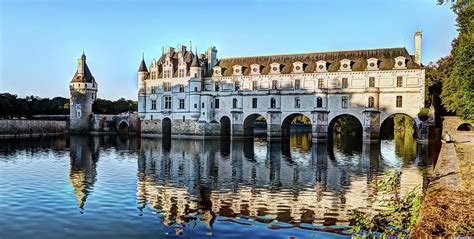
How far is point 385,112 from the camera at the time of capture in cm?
4925

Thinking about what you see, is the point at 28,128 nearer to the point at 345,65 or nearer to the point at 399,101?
the point at 345,65

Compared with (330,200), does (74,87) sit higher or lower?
higher

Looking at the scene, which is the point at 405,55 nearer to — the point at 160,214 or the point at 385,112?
the point at 385,112

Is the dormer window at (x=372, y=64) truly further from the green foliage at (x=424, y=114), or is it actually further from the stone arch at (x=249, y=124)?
the stone arch at (x=249, y=124)

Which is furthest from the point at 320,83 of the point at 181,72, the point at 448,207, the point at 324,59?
the point at 448,207

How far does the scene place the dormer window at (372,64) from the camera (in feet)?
163

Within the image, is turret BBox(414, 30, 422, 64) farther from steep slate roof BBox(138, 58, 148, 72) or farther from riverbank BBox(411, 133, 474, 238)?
steep slate roof BBox(138, 58, 148, 72)

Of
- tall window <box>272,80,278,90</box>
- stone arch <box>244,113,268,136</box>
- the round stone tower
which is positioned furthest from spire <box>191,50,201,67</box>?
the round stone tower

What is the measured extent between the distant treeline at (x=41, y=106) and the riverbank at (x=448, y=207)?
76565 mm

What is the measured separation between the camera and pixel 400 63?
4856 cm

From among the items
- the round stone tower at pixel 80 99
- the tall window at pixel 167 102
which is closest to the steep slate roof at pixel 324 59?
the tall window at pixel 167 102

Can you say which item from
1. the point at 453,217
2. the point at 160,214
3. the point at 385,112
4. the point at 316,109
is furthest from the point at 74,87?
the point at 453,217

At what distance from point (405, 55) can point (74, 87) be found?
56.9m

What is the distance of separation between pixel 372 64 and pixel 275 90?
13.0 metres
